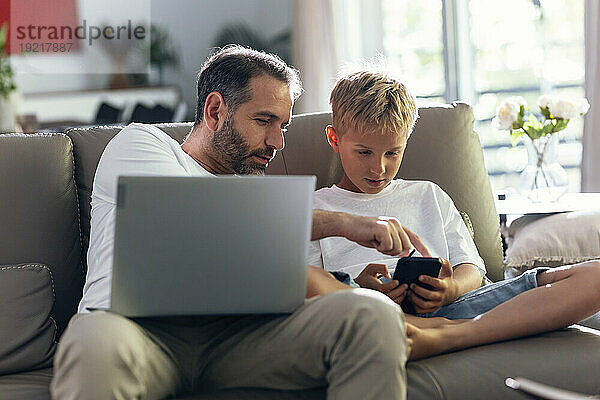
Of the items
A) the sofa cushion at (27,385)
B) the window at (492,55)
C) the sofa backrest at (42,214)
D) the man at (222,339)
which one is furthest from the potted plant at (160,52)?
the sofa cushion at (27,385)

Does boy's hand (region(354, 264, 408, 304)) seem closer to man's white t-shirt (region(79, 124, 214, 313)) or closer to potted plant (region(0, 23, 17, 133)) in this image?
man's white t-shirt (region(79, 124, 214, 313))

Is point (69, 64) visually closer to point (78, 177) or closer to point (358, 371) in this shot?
point (78, 177)

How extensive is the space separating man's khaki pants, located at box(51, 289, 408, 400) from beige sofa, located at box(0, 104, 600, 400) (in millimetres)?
65

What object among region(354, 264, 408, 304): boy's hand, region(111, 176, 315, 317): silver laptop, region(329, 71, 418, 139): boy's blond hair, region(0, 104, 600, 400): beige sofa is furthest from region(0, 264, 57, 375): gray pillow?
region(329, 71, 418, 139): boy's blond hair

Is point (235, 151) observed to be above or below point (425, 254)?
above

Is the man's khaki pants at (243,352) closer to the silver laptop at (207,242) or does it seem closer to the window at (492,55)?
the silver laptop at (207,242)

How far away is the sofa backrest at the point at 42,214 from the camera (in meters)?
1.70

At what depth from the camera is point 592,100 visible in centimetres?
312

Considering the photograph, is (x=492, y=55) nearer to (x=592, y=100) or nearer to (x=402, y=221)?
(x=592, y=100)

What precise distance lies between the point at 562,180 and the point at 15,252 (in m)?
1.67

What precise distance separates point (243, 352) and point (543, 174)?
149cm

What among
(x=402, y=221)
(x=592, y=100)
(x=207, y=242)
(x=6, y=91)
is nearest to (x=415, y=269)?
(x=402, y=221)

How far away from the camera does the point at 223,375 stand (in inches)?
50.6

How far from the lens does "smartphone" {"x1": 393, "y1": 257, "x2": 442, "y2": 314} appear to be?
148 centimetres
